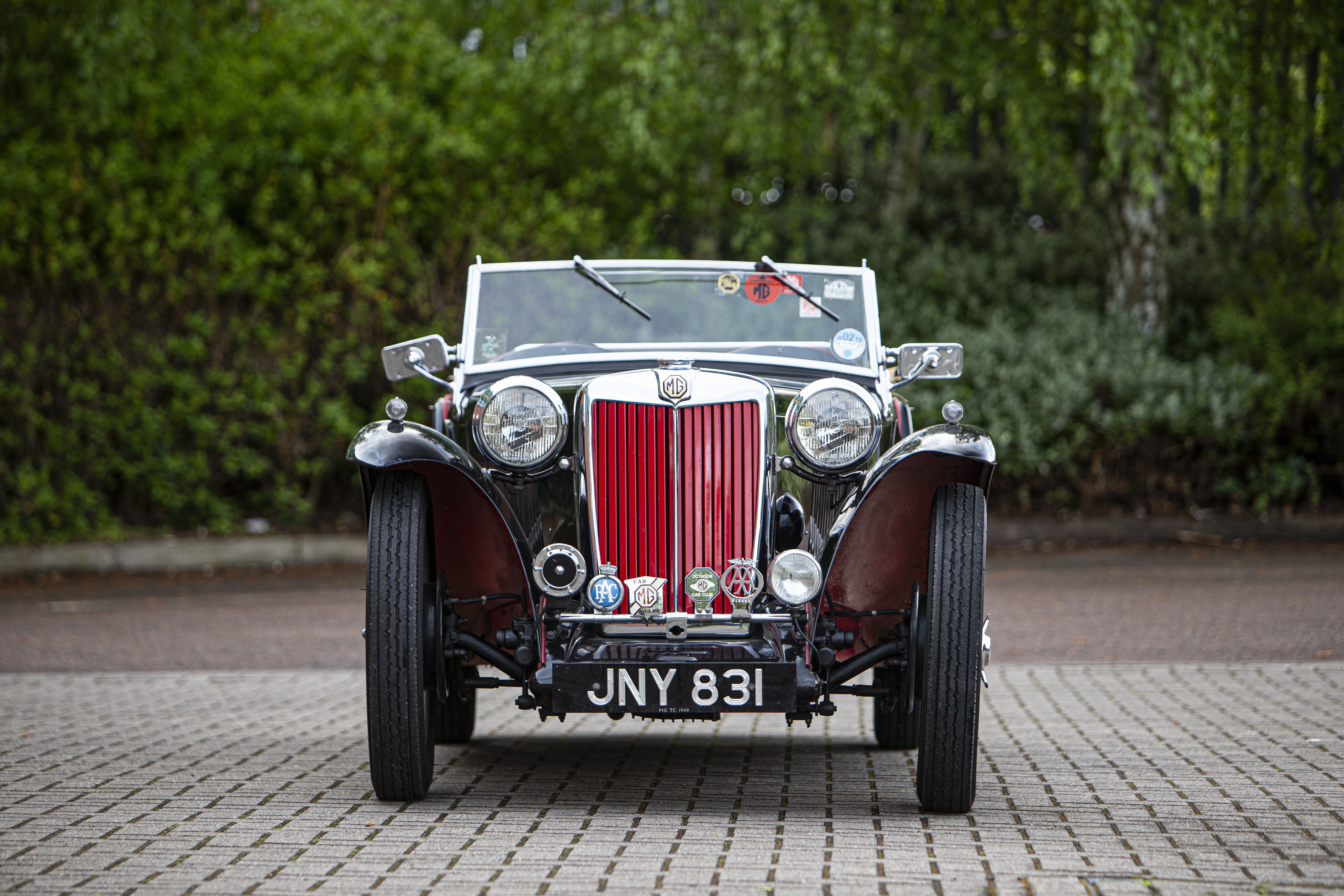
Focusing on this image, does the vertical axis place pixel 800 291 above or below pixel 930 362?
above

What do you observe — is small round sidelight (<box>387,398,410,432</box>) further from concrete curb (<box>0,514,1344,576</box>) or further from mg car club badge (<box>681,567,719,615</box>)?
concrete curb (<box>0,514,1344,576</box>)

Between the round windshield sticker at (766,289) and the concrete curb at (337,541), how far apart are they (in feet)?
23.8

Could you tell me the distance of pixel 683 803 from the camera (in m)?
4.01

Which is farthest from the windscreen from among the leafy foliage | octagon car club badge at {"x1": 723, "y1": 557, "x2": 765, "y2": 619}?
the leafy foliage

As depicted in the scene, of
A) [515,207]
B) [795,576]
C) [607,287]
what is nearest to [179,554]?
[515,207]

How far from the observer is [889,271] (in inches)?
555

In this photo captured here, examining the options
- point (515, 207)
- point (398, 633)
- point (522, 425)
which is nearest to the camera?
point (398, 633)

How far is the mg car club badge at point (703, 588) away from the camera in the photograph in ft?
12.6

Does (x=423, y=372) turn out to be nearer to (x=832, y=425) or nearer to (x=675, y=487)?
(x=675, y=487)

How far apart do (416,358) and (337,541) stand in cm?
729

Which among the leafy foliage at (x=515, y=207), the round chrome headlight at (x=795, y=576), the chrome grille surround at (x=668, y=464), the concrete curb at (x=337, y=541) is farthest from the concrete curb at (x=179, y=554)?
the round chrome headlight at (x=795, y=576)

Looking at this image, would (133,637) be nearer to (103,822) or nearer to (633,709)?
(103,822)

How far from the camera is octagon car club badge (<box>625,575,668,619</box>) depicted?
3832mm

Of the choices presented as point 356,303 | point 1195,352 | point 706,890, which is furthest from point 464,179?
point 706,890
